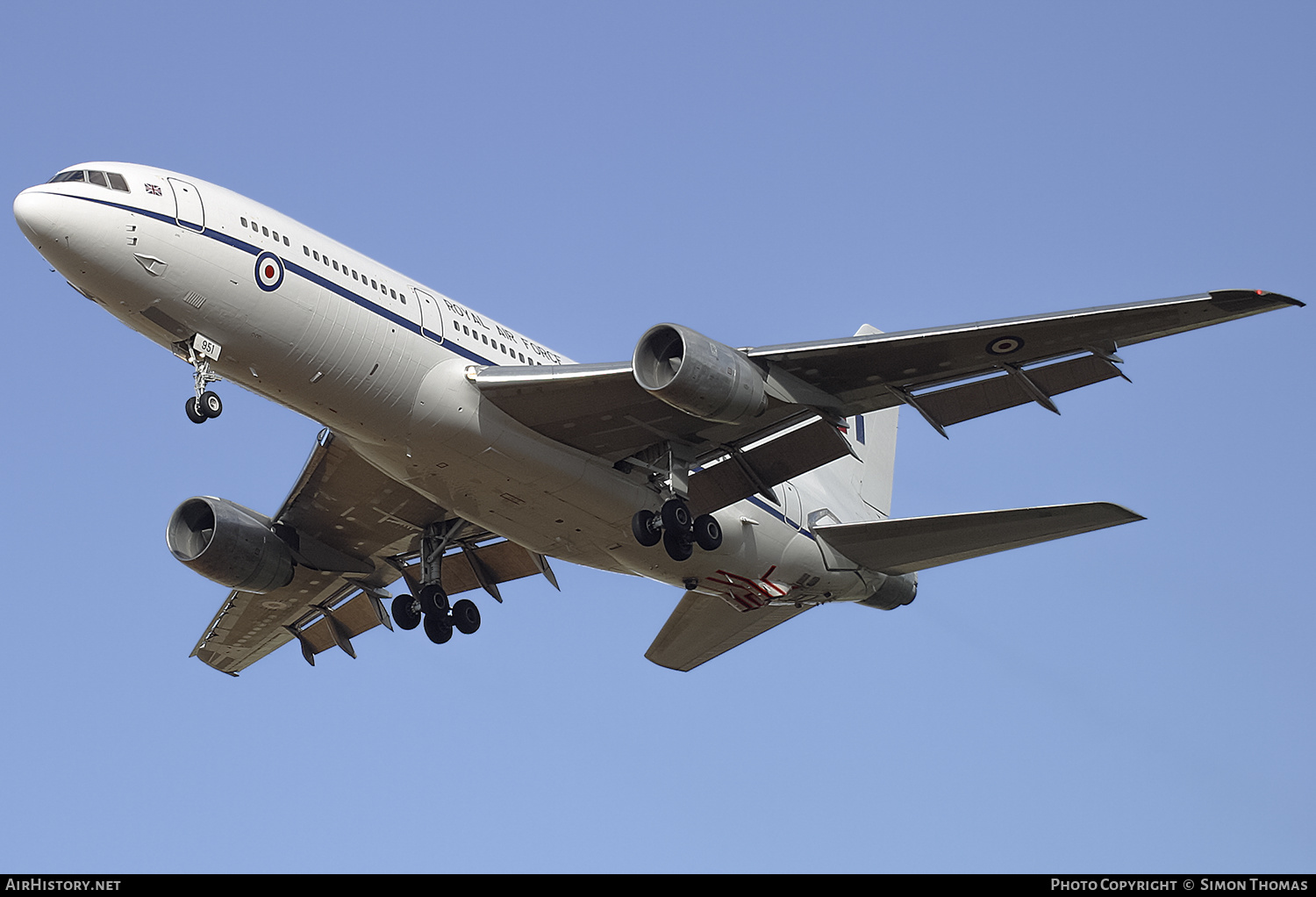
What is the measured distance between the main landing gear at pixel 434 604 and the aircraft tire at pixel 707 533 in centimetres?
591

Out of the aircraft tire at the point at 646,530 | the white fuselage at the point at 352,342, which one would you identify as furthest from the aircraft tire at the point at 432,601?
the aircraft tire at the point at 646,530

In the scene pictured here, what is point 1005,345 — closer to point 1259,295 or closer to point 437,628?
point 1259,295

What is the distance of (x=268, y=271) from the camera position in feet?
72.6

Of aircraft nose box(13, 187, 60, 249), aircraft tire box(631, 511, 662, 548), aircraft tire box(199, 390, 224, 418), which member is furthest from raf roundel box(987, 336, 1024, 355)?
aircraft nose box(13, 187, 60, 249)

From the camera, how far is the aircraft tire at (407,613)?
28922 millimetres

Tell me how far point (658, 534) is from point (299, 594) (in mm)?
10581

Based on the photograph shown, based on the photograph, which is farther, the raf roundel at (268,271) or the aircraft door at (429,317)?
the aircraft door at (429,317)

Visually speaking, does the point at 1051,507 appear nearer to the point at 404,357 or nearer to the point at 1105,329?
the point at 1105,329

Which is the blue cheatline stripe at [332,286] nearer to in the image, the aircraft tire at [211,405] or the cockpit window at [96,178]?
the cockpit window at [96,178]

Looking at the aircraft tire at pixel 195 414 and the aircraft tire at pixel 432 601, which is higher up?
the aircraft tire at pixel 195 414

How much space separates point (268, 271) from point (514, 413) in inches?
186
